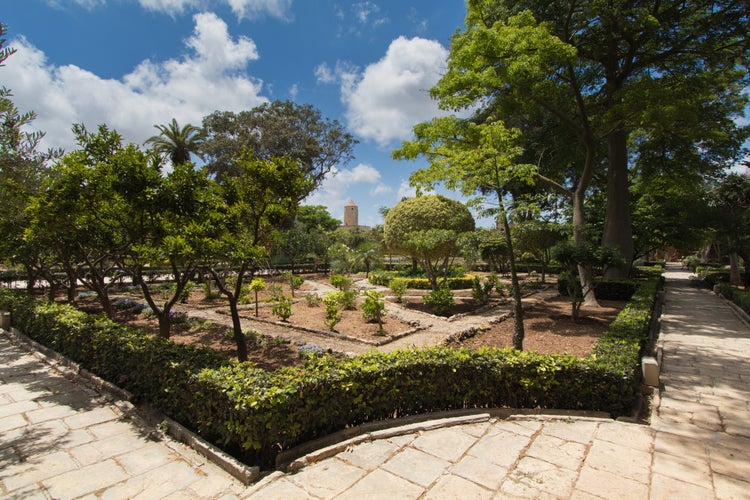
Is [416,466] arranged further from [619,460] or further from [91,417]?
[91,417]

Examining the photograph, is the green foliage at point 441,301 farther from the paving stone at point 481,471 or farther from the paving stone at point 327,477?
the paving stone at point 327,477

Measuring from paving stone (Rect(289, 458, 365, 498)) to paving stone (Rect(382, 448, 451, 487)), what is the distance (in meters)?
0.36

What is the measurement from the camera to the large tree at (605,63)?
10375 mm

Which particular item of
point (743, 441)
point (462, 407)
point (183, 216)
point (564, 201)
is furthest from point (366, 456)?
point (564, 201)

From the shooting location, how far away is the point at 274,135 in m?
36.5

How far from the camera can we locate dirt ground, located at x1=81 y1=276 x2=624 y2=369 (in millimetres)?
8391

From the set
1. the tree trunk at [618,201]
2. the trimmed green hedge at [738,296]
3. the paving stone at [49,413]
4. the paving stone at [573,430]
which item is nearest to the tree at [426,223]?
the tree trunk at [618,201]

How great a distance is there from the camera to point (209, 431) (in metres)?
4.21

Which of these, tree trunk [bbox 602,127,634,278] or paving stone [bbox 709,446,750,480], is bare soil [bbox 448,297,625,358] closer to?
tree trunk [bbox 602,127,634,278]

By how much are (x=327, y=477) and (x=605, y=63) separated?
655 inches

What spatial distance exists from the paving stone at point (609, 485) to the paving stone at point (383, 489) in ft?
4.73

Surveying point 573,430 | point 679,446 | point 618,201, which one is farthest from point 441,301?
point 618,201

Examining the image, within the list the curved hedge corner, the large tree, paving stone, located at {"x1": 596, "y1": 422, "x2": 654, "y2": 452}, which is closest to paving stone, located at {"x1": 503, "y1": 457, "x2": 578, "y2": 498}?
paving stone, located at {"x1": 596, "y1": 422, "x2": 654, "y2": 452}

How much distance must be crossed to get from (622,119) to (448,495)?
13090 millimetres
